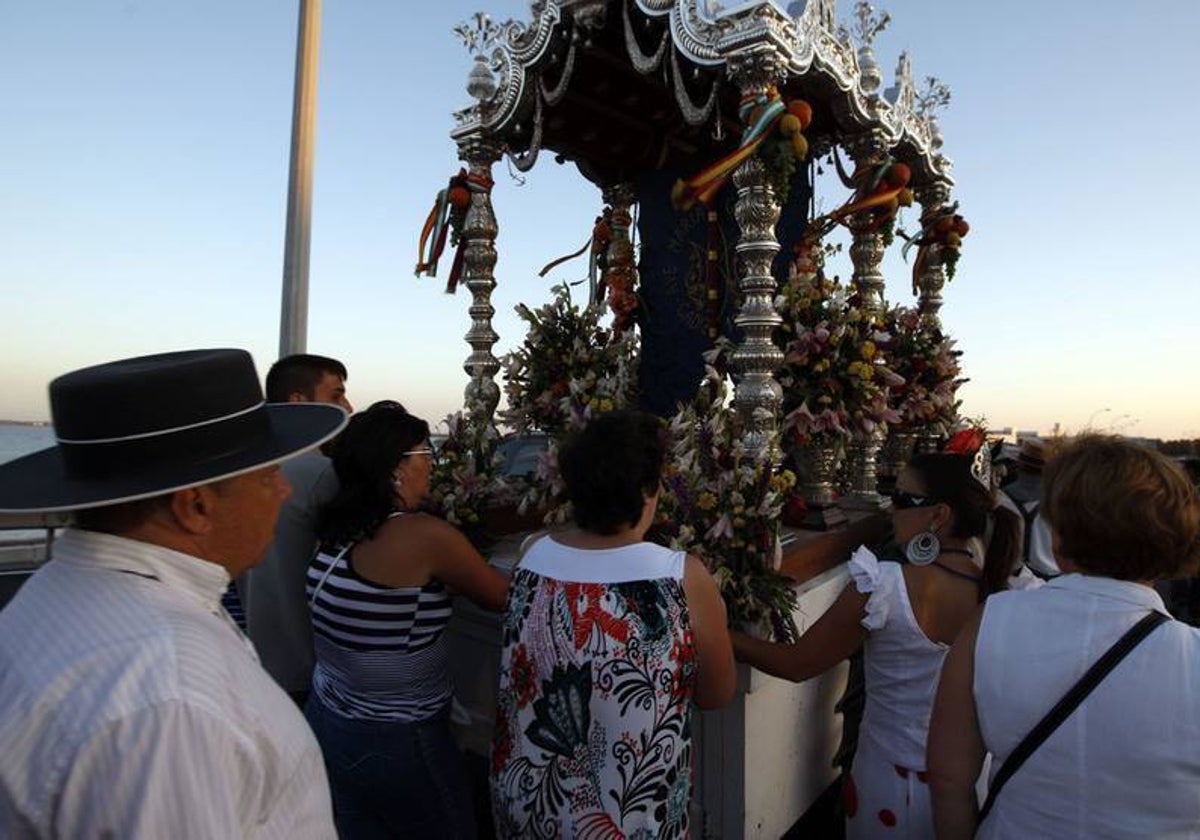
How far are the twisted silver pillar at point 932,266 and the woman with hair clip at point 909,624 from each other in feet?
16.3

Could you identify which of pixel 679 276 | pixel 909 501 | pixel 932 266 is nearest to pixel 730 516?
pixel 909 501

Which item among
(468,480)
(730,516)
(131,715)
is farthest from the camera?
(468,480)

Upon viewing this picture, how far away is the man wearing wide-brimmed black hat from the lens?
35.6 inches

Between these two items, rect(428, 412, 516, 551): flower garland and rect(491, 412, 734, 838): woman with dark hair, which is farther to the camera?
rect(428, 412, 516, 551): flower garland

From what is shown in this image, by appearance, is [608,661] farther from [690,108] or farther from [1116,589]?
[690,108]

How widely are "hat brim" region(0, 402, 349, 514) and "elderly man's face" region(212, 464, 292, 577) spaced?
0.04 metres

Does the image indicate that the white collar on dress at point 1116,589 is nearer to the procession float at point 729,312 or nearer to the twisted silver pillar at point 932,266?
the procession float at point 729,312

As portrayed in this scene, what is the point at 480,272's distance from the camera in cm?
564

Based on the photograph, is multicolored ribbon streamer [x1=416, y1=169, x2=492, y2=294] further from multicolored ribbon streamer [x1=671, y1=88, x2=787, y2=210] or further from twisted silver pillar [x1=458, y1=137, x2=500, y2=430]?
multicolored ribbon streamer [x1=671, y1=88, x2=787, y2=210]

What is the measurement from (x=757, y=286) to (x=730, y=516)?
1.76 m

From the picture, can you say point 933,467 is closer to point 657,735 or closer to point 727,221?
point 657,735

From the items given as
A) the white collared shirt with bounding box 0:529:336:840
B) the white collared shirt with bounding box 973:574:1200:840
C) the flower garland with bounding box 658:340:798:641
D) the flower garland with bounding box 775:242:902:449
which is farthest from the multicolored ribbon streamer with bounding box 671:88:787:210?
the white collared shirt with bounding box 0:529:336:840

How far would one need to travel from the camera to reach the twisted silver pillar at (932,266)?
6797 millimetres

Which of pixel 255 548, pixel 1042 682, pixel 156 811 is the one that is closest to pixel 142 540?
pixel 255 548
